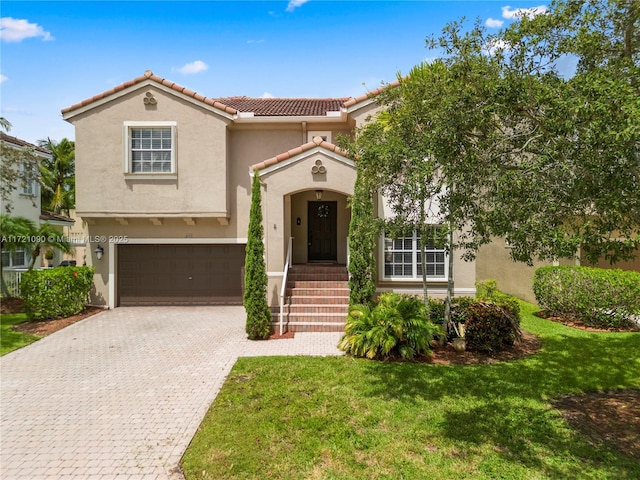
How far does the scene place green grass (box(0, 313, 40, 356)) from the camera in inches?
411

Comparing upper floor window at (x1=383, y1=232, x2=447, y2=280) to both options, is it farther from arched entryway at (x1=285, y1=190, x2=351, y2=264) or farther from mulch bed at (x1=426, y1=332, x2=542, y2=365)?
mulch bed at (x1=426, y1=332, x2=542, y2=365)

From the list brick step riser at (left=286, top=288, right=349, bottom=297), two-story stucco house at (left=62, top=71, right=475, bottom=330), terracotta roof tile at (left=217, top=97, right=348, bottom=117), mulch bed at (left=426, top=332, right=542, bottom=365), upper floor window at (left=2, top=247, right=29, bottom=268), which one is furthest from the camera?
terracotta roof tile at (left=217, top=97, right=348, bottom=117)

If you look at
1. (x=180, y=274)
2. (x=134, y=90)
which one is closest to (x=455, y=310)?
(x=180, y=274)

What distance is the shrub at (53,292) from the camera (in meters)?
12.8

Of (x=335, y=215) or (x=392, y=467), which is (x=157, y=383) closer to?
(x=392, y=467)

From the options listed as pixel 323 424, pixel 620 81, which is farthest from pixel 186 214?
pixel 620 81

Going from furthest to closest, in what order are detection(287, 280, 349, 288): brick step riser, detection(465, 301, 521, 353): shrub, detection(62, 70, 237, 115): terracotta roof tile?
detection(62, 70, 237, 115): terracotta roof tile
detection(287, 280, 349, 288): brick step riser
detection(465, 301, 521, 353): shrub

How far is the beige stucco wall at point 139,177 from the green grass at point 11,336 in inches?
179

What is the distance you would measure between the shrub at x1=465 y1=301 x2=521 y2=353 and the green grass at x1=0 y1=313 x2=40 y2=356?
1316 cm

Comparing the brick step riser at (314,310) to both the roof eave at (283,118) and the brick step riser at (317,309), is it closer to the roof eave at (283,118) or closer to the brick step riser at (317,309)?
the brick step riser at (317,309)

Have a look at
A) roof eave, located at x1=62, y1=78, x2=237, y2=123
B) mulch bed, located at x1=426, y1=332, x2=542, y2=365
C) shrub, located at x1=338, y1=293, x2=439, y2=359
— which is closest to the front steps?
shrub, located at x1=338, y1=293, x2=439, y2=359

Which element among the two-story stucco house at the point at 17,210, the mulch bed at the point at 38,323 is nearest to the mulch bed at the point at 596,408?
the mulch bed at the point at 38,323

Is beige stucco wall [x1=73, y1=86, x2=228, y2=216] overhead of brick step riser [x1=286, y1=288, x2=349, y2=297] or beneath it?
overhead

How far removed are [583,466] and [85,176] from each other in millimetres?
17411
